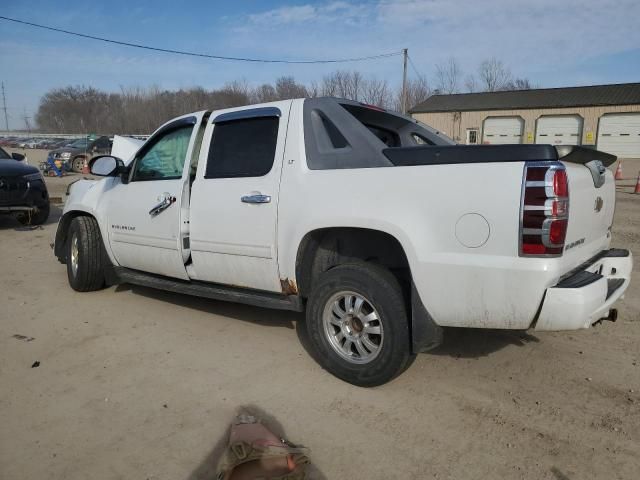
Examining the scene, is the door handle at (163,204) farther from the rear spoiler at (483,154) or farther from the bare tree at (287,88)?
the bare tree at (287,88)

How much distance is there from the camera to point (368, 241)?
11.5 ft

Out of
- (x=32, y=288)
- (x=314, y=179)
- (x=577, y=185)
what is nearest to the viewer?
(x=577, y=185)

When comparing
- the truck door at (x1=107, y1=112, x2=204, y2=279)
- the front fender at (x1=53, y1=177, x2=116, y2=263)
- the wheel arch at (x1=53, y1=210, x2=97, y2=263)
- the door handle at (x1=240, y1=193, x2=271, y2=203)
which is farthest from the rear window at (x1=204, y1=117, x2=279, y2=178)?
the wheel arch at (x1=53, y1=210, x2=97, y2=263)

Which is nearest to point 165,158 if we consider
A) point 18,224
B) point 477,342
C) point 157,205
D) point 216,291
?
point 157,205

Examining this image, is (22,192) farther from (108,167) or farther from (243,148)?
(243,148)

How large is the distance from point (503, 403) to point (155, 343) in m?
2.73

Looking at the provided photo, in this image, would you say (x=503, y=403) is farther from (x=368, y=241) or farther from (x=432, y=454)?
(x=368, y=241)

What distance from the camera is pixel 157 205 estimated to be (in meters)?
4.38

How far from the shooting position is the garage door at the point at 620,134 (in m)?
34.5

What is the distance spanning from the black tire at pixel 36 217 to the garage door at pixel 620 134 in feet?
118

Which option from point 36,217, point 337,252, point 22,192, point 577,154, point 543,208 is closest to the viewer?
point 543,208

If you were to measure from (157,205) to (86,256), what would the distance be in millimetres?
1371

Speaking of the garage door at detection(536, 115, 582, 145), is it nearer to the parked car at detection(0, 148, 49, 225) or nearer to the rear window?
the parked car at detection(0, 148, 49, 225)

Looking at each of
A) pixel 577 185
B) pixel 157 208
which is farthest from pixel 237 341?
pixel 577 185
